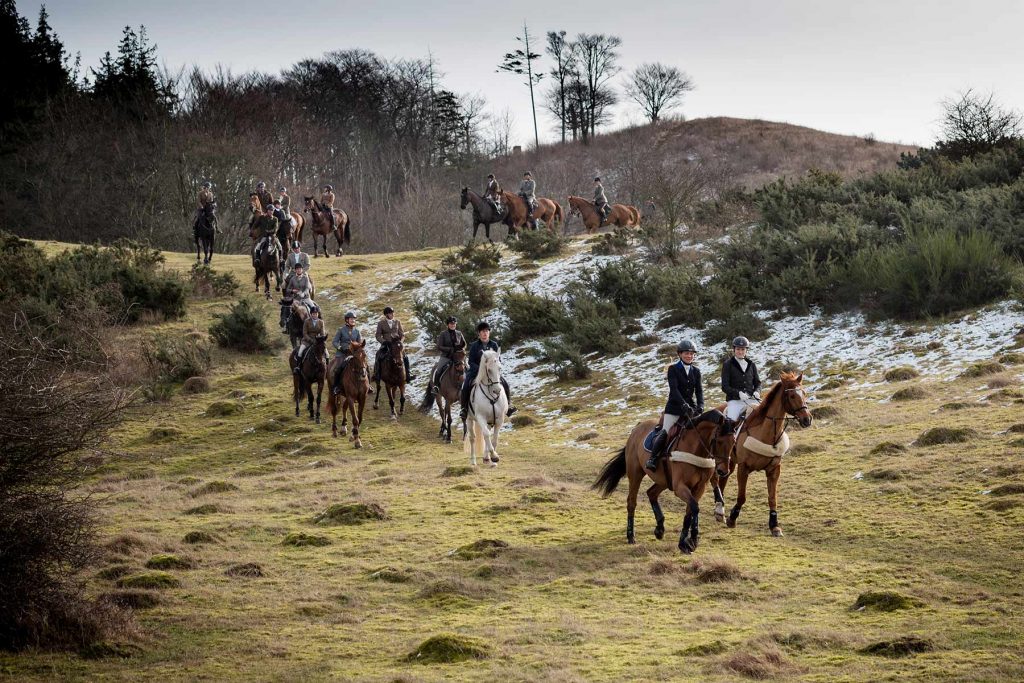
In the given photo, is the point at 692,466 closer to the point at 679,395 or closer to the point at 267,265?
the point at 679,395

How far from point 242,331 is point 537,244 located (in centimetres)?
1173

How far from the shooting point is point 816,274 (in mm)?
28188

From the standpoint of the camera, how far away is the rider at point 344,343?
23.4m

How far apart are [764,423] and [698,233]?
23508 mm

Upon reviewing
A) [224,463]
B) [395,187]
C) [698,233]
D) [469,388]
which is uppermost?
[395,187]

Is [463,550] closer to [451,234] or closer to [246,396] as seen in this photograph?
[246,396]

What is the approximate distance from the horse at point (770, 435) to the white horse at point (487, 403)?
6.01 metres

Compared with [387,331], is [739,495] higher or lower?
lower

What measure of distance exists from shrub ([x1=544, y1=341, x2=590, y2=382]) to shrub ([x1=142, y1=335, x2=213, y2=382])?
10.1 meters

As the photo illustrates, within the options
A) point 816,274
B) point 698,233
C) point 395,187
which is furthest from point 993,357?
point 395,187

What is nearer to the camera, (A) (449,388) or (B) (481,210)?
(A) (449,388)

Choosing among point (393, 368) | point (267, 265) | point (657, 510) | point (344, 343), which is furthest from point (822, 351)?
point (267, 265)

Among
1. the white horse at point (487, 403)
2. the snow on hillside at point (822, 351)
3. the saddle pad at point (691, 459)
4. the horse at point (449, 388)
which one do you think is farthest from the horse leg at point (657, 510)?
the snow on hillside at point (822, 351)

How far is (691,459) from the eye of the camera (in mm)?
13234
